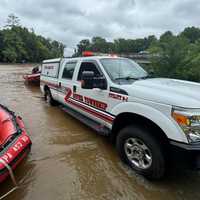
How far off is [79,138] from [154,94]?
248 cm

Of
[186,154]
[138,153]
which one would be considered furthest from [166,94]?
[138,153]

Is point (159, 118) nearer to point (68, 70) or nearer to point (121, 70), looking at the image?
point (121, 70)

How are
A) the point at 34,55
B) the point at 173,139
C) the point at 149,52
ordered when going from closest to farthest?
the point at 173,139 → the point at 149,52 → the point at 34,55

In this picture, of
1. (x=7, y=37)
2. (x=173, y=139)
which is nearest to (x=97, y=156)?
(x=173, y=139)

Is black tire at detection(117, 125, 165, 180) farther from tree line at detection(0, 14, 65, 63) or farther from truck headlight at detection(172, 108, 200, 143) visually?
tree line at detection(0, 14, 65, 63)

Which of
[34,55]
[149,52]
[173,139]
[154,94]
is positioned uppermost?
[34,55]

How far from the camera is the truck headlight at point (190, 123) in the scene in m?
2.40

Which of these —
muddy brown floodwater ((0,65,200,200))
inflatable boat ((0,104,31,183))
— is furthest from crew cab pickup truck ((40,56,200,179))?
inflatable boat ((0,104,31,183))

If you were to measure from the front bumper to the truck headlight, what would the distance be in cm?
9

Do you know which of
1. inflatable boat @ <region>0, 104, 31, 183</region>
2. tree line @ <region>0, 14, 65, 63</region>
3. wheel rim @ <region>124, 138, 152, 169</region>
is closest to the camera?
inflatable boat @ <region>0, 104, 31, 183</region>

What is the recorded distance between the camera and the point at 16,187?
2.89m

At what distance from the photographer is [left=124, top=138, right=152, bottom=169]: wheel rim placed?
299 centimetres

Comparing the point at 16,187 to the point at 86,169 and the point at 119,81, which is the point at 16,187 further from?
the point at 119,81

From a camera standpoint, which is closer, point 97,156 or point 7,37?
point 97,156
